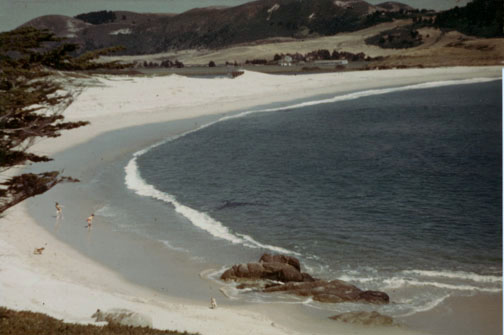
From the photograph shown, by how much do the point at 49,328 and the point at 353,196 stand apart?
2073 centimetres

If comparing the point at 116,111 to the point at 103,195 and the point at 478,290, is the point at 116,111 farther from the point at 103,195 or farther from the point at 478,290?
the point at 478,290

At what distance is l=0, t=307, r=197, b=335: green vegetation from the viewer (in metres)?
12.3

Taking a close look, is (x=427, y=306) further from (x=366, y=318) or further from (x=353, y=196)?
(x=353, y=196)

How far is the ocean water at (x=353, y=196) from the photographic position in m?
20.4

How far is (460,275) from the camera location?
773 inches

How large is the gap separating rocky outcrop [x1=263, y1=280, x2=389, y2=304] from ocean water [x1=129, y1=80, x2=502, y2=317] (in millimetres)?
359

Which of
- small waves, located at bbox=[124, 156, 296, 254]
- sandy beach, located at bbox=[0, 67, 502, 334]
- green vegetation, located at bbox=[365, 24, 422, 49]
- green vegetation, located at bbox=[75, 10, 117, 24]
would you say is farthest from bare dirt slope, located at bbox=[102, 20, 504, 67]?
small waves, located at bbox=[124, 156, 296, 254]

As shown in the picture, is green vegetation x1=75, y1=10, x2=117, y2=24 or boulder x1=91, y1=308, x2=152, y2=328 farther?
green vegetation x1=75, y1=10, x2=117, y2=24

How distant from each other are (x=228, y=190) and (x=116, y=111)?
33375 millimetres

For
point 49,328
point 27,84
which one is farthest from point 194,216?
point 49,328

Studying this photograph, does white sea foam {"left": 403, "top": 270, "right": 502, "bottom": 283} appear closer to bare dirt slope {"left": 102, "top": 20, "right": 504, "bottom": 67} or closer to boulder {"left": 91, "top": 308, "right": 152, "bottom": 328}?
boulder {"left": 91, "top": 308, "right": 152, "bottom": 328}

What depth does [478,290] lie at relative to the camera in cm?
1822

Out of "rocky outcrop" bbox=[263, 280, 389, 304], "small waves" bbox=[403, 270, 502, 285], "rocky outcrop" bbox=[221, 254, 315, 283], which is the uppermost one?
"rocky outcrop" bbox=[221, 254, 315, 283]

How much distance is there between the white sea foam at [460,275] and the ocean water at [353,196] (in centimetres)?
4
